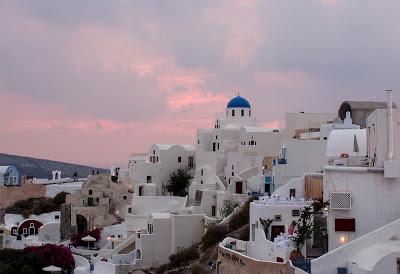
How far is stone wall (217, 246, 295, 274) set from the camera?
20.6 meters

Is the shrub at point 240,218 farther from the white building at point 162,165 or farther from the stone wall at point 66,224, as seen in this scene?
the stone wall at point 66,224

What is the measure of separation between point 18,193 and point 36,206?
21.7 ft

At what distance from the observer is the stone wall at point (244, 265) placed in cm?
2058

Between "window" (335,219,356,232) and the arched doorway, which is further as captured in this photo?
the arched doorway

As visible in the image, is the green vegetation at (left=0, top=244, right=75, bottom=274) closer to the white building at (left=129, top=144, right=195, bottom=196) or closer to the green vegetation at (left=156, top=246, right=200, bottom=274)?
the green vegetation at (left=156, top=246, right=200, bottom=274)

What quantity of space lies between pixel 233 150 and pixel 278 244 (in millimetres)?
19943

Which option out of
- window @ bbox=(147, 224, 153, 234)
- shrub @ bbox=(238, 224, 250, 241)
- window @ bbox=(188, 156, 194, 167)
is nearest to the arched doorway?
window @ bbox=(188, 156, 194, 167)

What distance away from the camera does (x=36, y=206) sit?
4903 cm

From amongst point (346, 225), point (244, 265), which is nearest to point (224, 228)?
point (244, 265)

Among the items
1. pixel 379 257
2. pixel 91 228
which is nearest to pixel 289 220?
pixel 379 257

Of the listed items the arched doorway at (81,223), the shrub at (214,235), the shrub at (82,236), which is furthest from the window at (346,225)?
the arched doorway at (81,223)

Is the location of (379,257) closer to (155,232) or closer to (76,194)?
(155,232)

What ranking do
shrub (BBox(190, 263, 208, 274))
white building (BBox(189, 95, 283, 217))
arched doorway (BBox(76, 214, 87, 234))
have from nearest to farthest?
1. shrub (BBox(190, 263, 208, 274))
2. white building (BBox(189, 95, 283, 217))
3. arched doorway (BBox(76, 214, 87, 234))

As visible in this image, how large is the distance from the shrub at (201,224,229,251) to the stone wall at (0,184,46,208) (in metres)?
26.0
